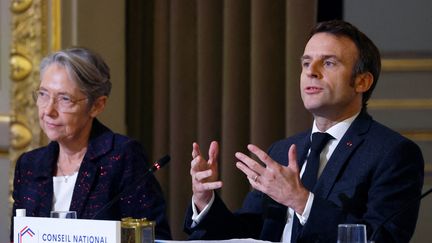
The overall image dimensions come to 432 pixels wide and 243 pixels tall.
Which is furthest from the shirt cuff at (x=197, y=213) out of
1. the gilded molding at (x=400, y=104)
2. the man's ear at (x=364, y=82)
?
the gilded molding at (x=400, y=104)

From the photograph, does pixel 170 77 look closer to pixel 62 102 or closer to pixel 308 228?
pixel 62 102

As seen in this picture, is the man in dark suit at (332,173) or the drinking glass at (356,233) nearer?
the drinking glass at (356,233)

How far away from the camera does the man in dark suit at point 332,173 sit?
2645mm

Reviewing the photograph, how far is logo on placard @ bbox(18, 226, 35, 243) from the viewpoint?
2.46 metres

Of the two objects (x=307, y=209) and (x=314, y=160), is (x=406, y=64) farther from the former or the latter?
(x=307, y=209)

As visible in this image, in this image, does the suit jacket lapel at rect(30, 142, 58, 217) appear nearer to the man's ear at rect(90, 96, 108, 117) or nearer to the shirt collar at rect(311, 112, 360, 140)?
the man's ear at rect(90, 96, 108, 117)

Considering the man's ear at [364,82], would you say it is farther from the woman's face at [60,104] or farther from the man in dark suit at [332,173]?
the woman's face at [60,104]

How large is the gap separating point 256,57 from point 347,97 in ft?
4.88

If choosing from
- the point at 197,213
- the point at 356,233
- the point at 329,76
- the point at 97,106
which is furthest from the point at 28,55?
the point at 356,233

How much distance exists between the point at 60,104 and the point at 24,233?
0.93 metres

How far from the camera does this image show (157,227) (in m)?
3.18

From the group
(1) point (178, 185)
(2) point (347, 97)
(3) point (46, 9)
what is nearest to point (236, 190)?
(1) point (178, 185)

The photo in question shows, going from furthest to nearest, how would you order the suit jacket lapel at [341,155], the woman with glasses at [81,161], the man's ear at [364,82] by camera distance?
the woman with glasses at [81,161] → the man's ear at [364,82] → the suit jacket lapel at [341,155]

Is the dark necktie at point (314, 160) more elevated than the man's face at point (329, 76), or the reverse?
the man's face at point (329, 76)
